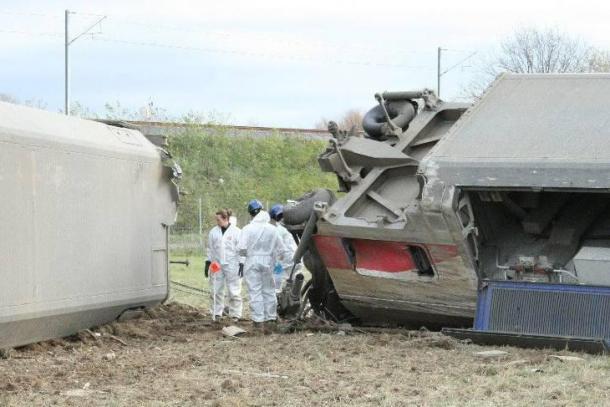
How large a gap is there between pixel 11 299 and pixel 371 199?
356 centimetres

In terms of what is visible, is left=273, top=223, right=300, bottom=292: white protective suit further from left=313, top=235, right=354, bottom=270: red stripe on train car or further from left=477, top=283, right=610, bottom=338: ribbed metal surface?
left=477, top=283, right=610, bottom=338: ribbed metal surface

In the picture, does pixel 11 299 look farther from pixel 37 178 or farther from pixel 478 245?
pixel 478 245

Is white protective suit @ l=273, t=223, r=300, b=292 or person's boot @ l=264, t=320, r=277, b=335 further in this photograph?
white protective suit @ l=273, t=223, r=300, b=292

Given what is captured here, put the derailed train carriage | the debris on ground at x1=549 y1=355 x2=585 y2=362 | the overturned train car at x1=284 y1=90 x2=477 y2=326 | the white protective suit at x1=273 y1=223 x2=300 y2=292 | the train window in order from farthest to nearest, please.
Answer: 1. the white protective suit at x1=273 y1=223 x2=300 y2=292
2. the train window
3. the overturned train car at x1=284 y1=90 x2=477 y2=326
4. the derailed train carriage
5. the debris on ground at x1=549 y1=355 x2=585 y2=362

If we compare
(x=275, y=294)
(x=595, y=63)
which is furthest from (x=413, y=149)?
(x=595, y=63)

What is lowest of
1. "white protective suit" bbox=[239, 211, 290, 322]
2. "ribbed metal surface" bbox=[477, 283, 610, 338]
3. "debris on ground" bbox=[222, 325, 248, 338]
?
"debris on ground" bbox=[222, 325, 248, 338]

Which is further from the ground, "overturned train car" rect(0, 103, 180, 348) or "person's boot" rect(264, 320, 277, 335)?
"overturned train car" rect(0, 103, 180, 348)

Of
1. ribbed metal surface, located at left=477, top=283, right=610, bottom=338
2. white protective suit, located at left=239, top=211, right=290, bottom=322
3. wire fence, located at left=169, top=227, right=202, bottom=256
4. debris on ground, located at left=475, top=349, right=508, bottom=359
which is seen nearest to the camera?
debris on ground, located at left=475, top=349, right=508, bottom=359

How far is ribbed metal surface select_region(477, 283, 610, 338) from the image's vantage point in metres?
10.3

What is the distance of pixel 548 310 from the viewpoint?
412 inches

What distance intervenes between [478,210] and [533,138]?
90 cm

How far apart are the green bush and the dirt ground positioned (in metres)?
22.5

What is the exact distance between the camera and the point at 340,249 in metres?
11.7

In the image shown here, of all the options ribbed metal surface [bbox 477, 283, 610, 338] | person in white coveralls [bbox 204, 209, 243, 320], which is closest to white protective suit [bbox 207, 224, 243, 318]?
person in white coveralls [bbox 204, 209, 243, 320]
